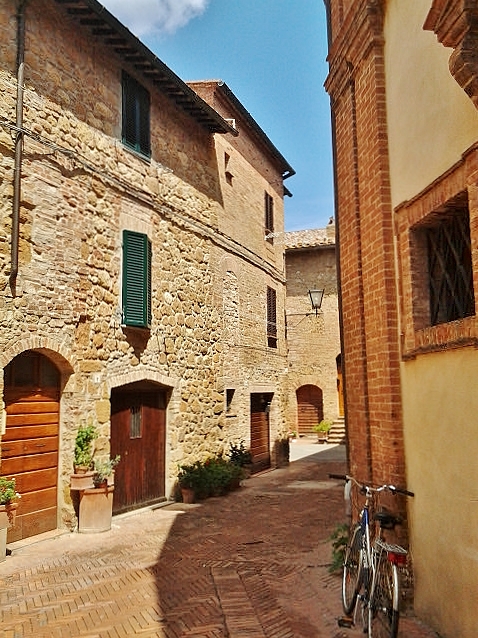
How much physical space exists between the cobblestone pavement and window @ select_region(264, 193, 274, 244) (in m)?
8.65

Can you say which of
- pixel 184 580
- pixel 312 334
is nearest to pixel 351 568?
pixel 184 580

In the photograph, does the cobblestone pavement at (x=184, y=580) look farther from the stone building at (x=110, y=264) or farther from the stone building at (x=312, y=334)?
the stone building at (x=312, y=334)

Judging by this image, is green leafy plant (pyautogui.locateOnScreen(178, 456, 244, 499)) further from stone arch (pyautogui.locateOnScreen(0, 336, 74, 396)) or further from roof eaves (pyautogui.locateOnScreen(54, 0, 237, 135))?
roof eaves (pyautogui.locateOnScreen(54, 0, 237, 135))

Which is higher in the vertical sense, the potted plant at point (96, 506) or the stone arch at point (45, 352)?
the stone arch at point (45, 352)

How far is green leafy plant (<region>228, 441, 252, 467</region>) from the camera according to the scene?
12401 millimetres

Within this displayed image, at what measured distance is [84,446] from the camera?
319 inches

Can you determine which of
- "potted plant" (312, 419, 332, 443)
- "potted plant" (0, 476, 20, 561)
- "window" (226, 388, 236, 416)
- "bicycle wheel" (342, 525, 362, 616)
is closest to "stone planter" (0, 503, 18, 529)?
"potted plant" (0, 476, 20, 561)

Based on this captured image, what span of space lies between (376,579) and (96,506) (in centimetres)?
504

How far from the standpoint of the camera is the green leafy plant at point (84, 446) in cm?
803

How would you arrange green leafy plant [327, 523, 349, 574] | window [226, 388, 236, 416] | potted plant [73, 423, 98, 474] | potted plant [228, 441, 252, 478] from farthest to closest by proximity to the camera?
window [226, 388, 236, 416], potted plant [228, 441, 252, 478], potted plant [73, 423, 98, 474], green leafy plant [327, 523, 349, 574]

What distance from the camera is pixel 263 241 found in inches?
610

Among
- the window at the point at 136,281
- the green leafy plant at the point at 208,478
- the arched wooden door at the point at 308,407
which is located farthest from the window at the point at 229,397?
the arched wooden door at the point at 308,407

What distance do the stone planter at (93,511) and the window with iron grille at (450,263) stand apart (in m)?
5.53

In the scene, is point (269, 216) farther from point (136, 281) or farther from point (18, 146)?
point (18, 146)
